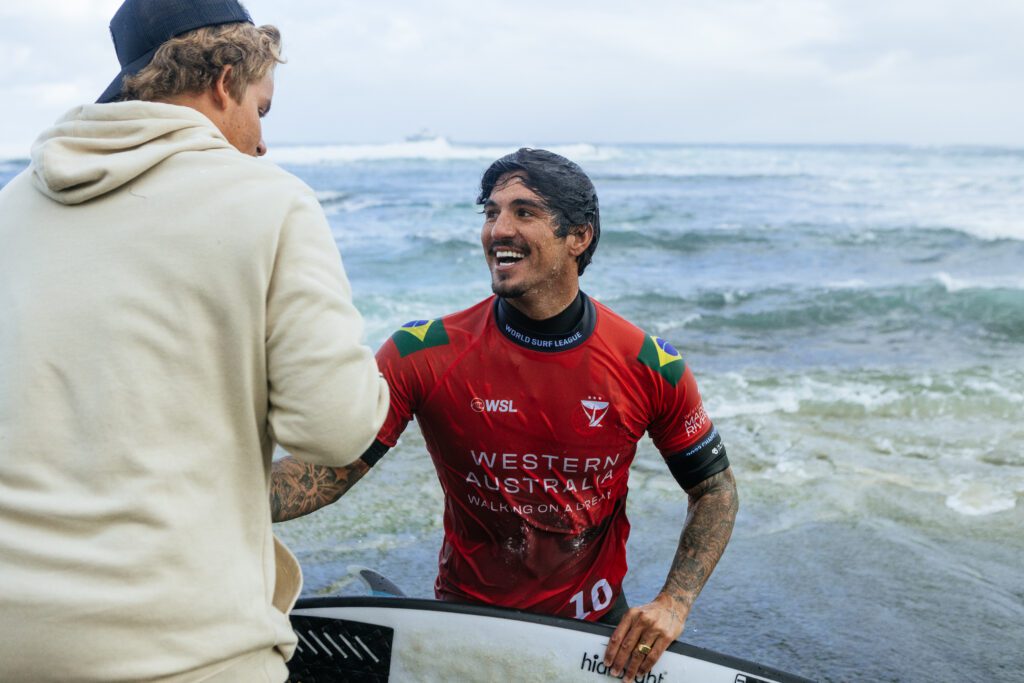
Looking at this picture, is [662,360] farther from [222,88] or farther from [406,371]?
[222,88]

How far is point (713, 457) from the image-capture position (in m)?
3.53

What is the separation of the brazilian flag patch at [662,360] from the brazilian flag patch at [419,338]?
0.65 metres

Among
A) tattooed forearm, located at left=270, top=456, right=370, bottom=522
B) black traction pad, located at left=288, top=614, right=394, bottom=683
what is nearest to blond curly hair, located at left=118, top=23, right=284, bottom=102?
tattooed forearm, located at left=270, top=456, right=370, bottom=522

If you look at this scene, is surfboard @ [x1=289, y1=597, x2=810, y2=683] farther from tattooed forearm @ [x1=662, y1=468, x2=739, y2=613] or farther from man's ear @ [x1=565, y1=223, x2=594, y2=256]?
man's ear @ [x1=565, y1=223, x2=594, y2=256]

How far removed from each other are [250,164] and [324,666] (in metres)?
2.08

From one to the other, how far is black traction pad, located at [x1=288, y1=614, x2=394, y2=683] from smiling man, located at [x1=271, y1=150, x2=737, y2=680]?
0.35 metres

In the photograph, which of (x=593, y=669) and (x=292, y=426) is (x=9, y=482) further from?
(x=593, y=669)

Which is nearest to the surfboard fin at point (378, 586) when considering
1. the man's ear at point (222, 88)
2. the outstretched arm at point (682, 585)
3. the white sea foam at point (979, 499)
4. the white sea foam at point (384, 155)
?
the outstretched arm at point (682, 585)

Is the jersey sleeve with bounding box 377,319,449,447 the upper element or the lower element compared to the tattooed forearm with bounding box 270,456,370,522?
upper

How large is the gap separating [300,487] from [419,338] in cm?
64

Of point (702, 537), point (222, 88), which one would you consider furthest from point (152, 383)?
point (702, 537)

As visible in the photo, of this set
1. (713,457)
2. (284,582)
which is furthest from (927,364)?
(284,582)

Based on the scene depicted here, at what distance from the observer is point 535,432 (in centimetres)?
334

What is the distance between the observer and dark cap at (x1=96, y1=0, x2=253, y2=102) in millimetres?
1957
